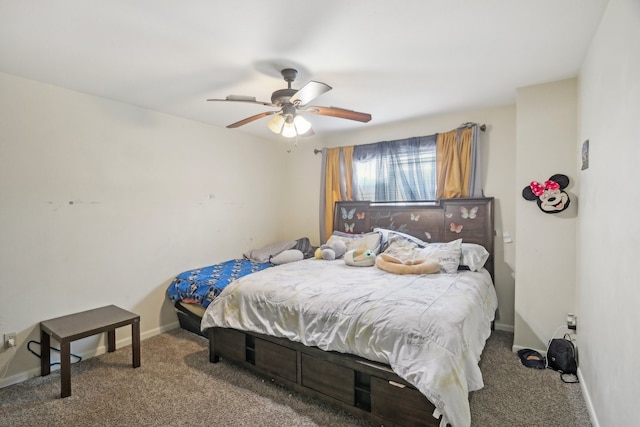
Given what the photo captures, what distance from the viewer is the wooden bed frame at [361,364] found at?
174 centimetres

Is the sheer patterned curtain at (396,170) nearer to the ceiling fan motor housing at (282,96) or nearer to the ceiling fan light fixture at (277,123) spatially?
the ceiling fan light fixture at (277,123)

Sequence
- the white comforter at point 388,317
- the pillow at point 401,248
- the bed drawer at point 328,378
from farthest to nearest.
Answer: the pillow at point 401,248 < the bed drawer at point 328,378 < the white comforter at point 388,317

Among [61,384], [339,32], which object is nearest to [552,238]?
[339,32]

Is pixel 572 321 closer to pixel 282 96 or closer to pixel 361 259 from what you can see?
pixel 361 259

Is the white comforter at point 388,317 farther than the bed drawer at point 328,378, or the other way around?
the bed drawer at point 328,378

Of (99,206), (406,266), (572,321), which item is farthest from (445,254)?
(99,206)

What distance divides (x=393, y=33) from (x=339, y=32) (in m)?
0.33

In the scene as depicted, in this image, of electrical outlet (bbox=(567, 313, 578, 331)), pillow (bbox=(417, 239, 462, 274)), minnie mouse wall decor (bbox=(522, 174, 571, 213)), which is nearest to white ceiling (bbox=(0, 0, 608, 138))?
minnie mouse wall decor (bbox=(522, 174, 571, 213))

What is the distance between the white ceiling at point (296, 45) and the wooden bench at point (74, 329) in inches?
77.7

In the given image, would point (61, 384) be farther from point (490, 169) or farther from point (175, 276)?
point (490, 169)

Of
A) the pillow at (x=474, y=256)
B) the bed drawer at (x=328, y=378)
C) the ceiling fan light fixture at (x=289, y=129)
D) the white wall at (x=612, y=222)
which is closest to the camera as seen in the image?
the white wall at (x=612, y=222)

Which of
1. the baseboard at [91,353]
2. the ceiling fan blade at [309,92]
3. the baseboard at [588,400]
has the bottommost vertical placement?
the baseboard at [91,353]

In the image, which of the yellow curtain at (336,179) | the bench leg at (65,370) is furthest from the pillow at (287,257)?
the bench leg at (65,370)

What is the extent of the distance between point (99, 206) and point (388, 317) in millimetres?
2797
